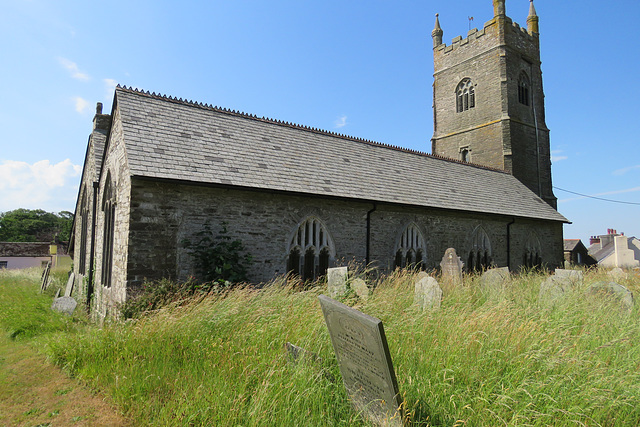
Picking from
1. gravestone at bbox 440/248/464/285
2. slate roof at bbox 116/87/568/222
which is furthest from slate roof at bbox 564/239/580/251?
gravestone at bbox 440/248/464/285

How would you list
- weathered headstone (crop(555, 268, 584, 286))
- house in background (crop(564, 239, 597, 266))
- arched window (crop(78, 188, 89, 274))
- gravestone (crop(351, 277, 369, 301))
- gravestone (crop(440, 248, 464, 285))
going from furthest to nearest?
house in background (crop(564, 239, 597, 266)) → arched window (crop(78, 188, 89, 274)) → gravestone (crop(440, 248, 464, 285)) → weathered headstone (crop(555, 268, 584, 286)) → gravestone (crop(351, 277, 369, 301))

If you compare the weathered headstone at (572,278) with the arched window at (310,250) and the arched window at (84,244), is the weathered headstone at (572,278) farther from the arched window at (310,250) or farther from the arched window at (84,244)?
the arched window at (84,244)

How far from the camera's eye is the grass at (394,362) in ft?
11.4

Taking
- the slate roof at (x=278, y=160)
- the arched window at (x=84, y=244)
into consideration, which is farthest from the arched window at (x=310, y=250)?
the arched window at (x=84, y=244)

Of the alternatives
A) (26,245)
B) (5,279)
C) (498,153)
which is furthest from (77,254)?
(26,245)

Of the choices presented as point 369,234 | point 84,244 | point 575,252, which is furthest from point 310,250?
point 575,252

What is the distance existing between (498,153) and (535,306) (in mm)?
18862

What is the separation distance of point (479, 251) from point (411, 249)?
13.7 ft

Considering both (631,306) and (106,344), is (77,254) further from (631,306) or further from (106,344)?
(631,306)

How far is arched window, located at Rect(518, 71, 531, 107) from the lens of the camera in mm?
24383

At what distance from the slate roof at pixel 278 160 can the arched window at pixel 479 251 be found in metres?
1.09

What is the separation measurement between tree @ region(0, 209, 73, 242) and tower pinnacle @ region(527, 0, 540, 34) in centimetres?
6428

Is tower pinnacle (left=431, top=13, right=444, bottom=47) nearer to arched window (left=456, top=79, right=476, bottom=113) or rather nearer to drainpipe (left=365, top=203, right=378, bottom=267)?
arched window (left=456, top=79, right=476, bottom=113)

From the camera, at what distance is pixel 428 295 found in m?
6.65
